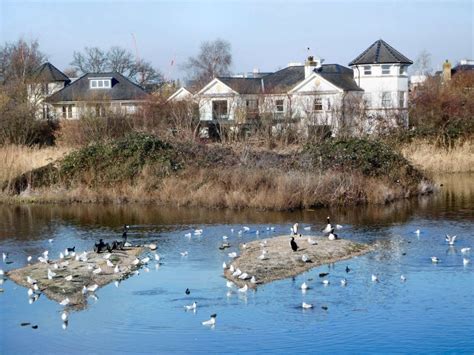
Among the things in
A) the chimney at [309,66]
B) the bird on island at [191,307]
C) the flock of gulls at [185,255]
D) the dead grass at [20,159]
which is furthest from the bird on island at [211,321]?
the chimney at [309,66]

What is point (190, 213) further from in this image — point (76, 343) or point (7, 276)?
point (76, 343)

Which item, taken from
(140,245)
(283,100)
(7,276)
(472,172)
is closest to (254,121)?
(283,100)

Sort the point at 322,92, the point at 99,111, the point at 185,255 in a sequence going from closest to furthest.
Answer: the point at 185,255 → the point at 99,111 → the point at 322,92

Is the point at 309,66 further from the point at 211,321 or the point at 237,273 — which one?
the point at 211,321

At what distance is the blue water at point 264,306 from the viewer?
16.5m

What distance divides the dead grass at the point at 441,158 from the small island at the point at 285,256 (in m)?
20.5

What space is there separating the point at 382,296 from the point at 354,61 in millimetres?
49229

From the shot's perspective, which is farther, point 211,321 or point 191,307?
point 191,307

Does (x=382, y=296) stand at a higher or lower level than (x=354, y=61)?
lower

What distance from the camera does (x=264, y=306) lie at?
18.9 metres

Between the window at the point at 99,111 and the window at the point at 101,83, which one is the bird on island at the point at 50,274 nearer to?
the window at the point at 99,111

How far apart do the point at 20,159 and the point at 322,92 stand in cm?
3091

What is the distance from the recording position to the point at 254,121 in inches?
2012

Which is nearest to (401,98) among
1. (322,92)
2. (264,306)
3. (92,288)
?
(322,92)
